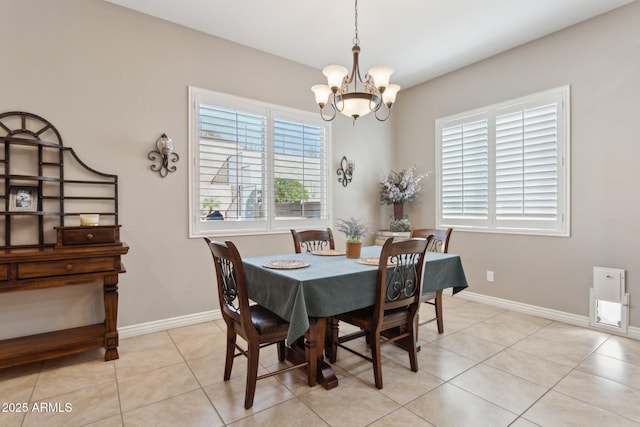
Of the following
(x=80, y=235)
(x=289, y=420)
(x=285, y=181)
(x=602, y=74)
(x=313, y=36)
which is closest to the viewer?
(x=289, y=420)

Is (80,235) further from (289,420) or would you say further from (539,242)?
(539,242)

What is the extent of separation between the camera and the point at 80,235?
248 centimetres

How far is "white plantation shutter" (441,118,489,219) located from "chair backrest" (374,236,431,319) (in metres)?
2.21

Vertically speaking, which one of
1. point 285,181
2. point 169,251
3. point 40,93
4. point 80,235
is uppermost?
point 40,93

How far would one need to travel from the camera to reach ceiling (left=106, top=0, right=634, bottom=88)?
117 inches

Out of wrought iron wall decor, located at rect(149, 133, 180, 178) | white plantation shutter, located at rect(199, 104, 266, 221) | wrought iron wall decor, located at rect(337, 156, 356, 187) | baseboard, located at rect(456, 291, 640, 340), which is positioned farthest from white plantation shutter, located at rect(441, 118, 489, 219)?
wrought iron wall decor, located at rect(149, 133, 180, 178)

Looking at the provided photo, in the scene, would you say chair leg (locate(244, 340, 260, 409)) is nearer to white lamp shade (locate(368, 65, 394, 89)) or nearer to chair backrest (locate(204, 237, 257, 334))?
chair backrest (locate(204, 237, 257, 334))

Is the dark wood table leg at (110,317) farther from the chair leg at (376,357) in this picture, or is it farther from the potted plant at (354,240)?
the chair leg at (376,357)

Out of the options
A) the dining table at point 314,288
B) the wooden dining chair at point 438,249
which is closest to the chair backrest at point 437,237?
the wooden dining chair at point 438,249

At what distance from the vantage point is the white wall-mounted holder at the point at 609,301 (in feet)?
9.92

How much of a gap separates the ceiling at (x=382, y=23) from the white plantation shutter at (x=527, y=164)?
84cm

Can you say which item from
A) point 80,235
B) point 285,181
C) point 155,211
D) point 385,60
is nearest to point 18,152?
point 80,235

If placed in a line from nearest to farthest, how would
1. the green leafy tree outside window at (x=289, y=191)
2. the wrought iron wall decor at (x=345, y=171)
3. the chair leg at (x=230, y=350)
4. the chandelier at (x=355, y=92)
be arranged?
the chair leg at (x=230, y=350), the chandelier at (x=355, y=92), the green leafy tree outside window at (x=289, y=191), the wrought iron wall decor at (x=345, y=171)

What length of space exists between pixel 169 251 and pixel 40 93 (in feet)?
5.40
